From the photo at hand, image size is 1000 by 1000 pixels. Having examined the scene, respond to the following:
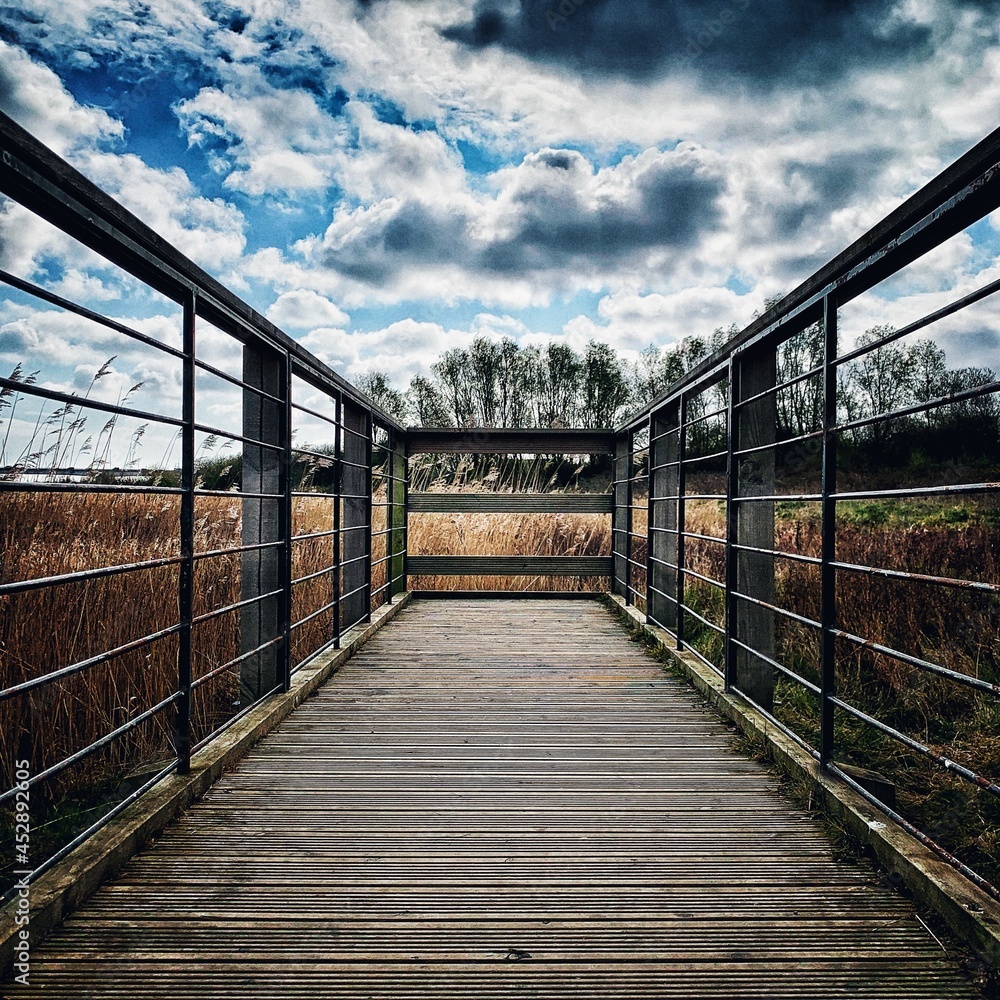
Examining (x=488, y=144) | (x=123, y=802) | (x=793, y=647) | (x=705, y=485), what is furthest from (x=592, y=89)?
(x=705, y=485)

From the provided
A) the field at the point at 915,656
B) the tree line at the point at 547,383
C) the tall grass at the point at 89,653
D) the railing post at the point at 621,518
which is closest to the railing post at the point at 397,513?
the railing post at the point at 621,518

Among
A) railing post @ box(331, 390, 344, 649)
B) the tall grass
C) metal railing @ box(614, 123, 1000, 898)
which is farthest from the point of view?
railing post @ box(331, 390, 344, 649)

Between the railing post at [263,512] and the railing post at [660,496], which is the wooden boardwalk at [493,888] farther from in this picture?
the railing post at [660,496]

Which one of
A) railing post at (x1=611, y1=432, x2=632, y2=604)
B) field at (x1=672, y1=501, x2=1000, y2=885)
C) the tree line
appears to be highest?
the tree line

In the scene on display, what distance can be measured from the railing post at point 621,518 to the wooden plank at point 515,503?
0.95 ft

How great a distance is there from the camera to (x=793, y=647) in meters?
4.27

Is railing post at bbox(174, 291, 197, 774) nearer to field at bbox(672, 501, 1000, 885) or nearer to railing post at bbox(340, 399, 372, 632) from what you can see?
field at bbox(672, 501, 1000, 885)

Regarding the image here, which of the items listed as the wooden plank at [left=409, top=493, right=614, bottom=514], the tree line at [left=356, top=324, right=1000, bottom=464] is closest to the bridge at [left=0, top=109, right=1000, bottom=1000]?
the wooden plank at [left=409, top=493, right=614, bottom=514]

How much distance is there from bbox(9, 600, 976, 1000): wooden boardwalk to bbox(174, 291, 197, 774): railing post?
19cm

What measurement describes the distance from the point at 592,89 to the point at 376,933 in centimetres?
490

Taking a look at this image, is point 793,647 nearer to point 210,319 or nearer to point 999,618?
point 999,618

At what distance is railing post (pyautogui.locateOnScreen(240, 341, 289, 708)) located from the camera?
2572 millimetres

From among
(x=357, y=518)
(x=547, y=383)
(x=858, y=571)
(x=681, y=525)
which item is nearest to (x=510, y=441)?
(x=357, y=518)

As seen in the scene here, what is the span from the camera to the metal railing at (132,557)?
139cm
